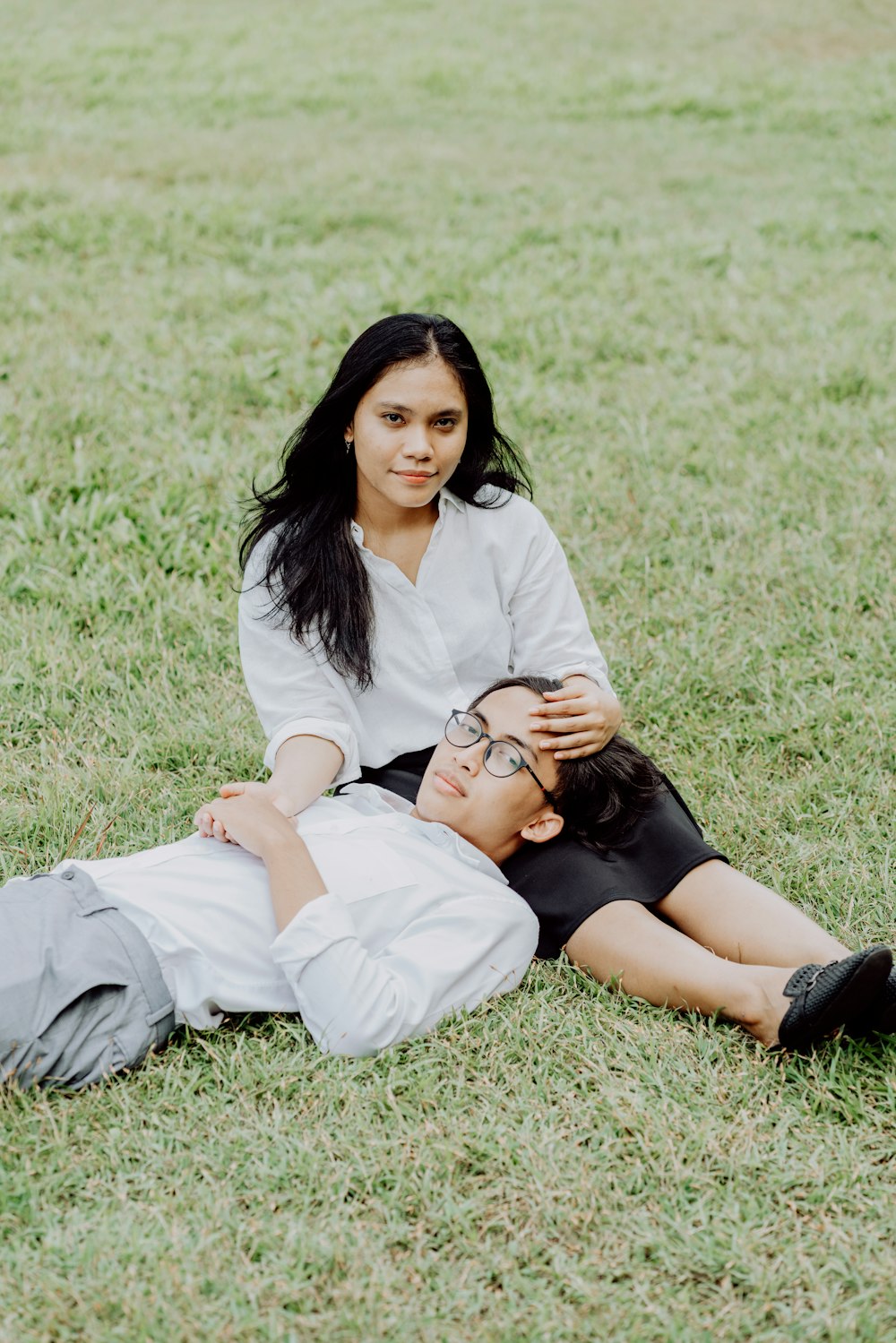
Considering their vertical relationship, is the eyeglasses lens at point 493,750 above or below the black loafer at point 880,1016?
above

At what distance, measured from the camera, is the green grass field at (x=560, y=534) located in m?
2.12

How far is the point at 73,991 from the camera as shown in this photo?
238 centimetres

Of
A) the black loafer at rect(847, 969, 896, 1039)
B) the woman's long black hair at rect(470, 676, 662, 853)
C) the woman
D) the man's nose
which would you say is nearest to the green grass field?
the black loafer at rect(847, 969, 896, 1039)

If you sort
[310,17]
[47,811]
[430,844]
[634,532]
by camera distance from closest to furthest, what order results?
[430,844], [47,811], [634,532], [310,17]

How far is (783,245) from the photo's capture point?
25.4 ft

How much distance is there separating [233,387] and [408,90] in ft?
19.8

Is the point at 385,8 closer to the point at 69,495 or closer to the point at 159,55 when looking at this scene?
the point at 159,55

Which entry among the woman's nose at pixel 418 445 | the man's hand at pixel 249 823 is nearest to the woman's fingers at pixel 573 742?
the man's hand at pixel 249 823

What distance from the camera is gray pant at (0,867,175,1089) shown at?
2354 mm

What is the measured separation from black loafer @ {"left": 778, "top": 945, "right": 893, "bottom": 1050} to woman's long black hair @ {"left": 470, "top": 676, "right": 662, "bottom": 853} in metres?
0.55

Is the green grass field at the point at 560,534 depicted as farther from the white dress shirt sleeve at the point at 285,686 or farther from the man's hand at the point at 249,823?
the white dress shirt sleeve at the point at 285,686

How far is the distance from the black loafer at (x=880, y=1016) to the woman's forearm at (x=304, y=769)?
3.91 ft

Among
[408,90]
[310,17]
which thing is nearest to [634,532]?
[408,90]

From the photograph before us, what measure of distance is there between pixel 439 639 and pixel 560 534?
1879 millimetres
